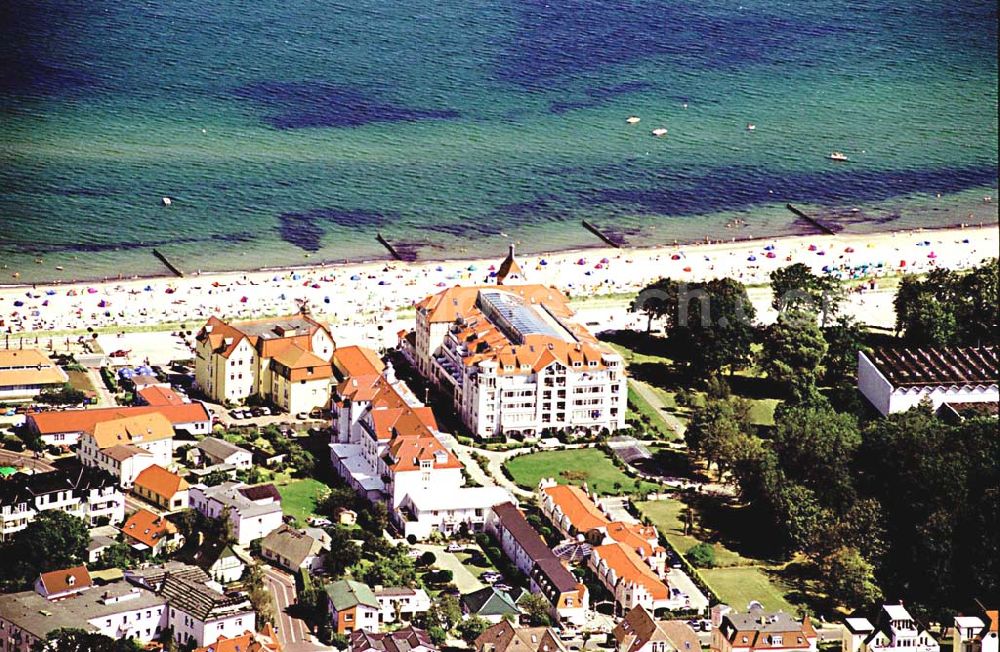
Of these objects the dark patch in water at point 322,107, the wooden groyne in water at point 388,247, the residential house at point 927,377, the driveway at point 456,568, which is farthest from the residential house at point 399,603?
the dark patch in water at point 322,107

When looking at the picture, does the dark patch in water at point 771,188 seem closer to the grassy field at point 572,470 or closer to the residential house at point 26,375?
the grassy field at point 572,470

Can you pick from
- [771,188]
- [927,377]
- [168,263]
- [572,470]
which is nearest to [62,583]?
[572,470]

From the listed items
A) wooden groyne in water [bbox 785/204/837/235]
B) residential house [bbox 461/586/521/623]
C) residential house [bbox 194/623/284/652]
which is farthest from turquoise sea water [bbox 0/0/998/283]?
residential house [bbox 194/623/284/652]

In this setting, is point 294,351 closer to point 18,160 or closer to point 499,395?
point 499,395

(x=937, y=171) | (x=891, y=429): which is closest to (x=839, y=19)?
(x=937, y=171)

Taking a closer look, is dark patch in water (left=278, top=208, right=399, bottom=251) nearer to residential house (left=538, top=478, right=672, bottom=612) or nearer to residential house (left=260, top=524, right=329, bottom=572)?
residential house (left=538, top=478, right=672, bottom=612)

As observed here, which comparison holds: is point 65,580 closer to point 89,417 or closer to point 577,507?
point 89,417

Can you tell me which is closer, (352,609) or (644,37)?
(352,609)
